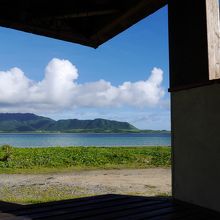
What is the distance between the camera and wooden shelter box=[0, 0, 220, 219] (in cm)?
426

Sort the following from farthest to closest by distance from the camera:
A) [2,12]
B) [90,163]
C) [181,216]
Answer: [90,163] → [2,12] → [181,216]

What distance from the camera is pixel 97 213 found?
431cm

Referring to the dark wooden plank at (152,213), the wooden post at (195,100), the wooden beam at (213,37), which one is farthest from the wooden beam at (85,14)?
the dark wooden plank at (152,213)

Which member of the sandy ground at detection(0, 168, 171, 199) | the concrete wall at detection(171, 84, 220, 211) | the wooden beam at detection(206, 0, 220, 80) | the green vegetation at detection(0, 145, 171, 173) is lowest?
the sandy ground at detection(0, 168, 171, 199)

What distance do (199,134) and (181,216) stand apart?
107 centimetres

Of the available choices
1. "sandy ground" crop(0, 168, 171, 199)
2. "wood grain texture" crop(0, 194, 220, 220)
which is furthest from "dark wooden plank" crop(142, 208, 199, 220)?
"sandy ground" crop(0, 168, 171, 199)

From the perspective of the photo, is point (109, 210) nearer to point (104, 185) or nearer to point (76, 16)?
point (76, 16)

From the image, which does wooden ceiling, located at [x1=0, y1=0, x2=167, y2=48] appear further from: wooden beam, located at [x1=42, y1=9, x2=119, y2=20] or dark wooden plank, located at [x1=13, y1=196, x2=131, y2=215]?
dark wooden plank, located at [x1=13, y1=196, x2=131, y2=215]

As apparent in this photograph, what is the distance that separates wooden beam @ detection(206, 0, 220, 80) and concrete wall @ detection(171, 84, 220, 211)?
209 millimetres

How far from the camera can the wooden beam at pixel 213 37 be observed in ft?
14.0

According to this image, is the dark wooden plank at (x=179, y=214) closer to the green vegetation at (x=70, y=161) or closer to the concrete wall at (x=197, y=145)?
the concrete wall at (x=197, y=145)

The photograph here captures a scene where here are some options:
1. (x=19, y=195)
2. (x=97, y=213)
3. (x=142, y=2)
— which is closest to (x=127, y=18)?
(x=142, y=2)

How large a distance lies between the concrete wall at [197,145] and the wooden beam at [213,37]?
209 millimetres

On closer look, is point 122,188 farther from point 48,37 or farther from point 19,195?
point 48,37
